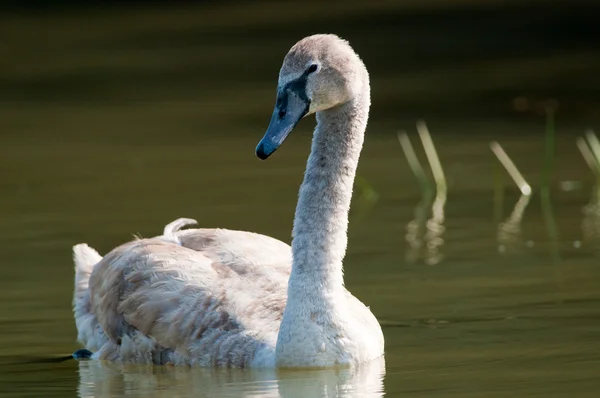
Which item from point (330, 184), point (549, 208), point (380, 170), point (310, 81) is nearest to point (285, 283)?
point (330, 184)

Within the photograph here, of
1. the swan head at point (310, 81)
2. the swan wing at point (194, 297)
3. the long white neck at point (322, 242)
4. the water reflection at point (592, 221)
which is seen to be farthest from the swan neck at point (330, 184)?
the water reflection at point (592, 221)

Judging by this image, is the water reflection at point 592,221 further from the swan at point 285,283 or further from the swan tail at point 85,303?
the swan tail at point 85,303

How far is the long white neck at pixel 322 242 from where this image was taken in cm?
960

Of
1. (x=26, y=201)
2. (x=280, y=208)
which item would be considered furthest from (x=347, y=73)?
(x=26, y=201)

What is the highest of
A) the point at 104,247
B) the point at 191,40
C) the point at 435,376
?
the point at 191,40

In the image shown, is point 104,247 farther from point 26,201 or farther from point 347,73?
point 347,73

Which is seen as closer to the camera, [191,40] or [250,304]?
[250,304]

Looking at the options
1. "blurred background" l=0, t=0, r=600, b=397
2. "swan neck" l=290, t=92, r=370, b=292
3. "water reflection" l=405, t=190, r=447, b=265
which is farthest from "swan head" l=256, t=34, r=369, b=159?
"water reflection" l=405, t=190, r=447, b=265

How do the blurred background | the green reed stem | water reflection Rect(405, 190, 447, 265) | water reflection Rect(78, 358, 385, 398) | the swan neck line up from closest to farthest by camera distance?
1. water reflection Rect(78, 358, 385, 398)
2. the swan neck
3. the blurred background
4. water reflection Rect(405, 190, 447, 265)
5. the green reed stem

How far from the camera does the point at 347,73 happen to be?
384 inches

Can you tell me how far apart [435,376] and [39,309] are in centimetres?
325

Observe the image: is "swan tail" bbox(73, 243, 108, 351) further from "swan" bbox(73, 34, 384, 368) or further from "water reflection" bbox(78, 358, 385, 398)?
"water reflection" bbox(78, 358, 385, 398)

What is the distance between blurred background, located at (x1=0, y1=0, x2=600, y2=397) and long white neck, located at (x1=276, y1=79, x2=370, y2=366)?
1.68ft

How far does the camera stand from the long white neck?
31.5 feet
